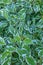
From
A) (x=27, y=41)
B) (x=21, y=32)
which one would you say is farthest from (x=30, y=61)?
(x=21, y=32)

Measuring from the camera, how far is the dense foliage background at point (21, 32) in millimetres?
1618

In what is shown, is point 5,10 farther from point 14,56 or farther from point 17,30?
point 14,56

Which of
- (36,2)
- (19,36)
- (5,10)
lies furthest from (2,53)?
(36,2)

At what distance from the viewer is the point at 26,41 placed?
5.39 ft

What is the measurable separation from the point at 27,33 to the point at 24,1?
15.6 inches

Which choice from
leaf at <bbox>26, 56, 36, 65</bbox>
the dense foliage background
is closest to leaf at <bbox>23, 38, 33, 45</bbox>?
the dense foliage background

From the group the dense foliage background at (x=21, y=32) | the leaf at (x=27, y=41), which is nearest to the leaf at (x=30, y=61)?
the dense foliage background at (x=21, y=32)

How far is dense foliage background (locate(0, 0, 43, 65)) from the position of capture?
5.31 feet

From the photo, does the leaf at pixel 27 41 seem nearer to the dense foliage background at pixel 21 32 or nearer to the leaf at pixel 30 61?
the dense foliage background at pixel 21 32

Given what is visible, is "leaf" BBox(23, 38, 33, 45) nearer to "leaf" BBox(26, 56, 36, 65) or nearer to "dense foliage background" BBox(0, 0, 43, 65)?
"dense foliage background" BBox(0, 0, 43, 65)

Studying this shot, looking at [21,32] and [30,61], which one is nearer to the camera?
[30,61]

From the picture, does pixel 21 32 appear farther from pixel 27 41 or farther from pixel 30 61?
pixel 30 61

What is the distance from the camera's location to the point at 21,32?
1.78 m

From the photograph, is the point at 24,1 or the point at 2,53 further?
the point at 24,1
